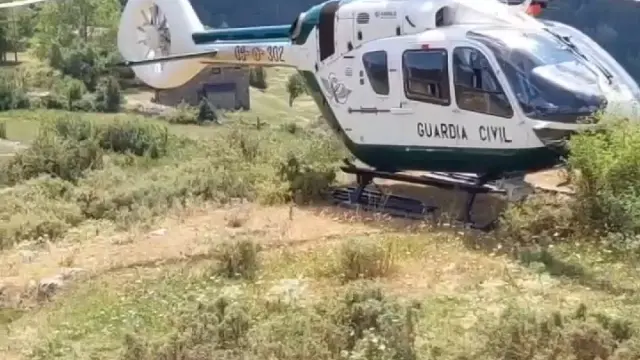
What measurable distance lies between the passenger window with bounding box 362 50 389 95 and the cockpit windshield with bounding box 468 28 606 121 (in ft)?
4.27

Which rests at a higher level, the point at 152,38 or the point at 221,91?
the point at 152,38

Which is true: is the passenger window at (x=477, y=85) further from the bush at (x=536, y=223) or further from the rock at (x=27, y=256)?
the rock at (x=27, y=256)

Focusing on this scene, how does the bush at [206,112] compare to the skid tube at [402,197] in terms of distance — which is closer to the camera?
the skid tube at [402,197]

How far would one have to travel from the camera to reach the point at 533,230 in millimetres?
8875

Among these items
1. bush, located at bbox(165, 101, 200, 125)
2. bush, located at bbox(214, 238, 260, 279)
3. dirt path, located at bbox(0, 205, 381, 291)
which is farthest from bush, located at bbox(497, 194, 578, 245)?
bush, located at bbox(165, 101, 200, 125)

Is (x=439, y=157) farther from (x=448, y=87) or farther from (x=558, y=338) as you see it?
(x=558, y=338)

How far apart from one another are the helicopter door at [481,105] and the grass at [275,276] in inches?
38.0

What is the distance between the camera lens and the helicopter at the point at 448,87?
31.1 feet

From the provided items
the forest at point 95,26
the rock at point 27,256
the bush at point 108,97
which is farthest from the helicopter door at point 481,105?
the forest at point 95,26

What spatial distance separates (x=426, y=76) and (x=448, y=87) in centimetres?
32

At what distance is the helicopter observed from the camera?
9477 millimetres

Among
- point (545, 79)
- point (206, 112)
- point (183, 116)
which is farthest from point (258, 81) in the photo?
point (545, 79)

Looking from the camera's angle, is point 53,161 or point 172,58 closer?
point 172,58

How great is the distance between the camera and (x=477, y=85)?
977cm
